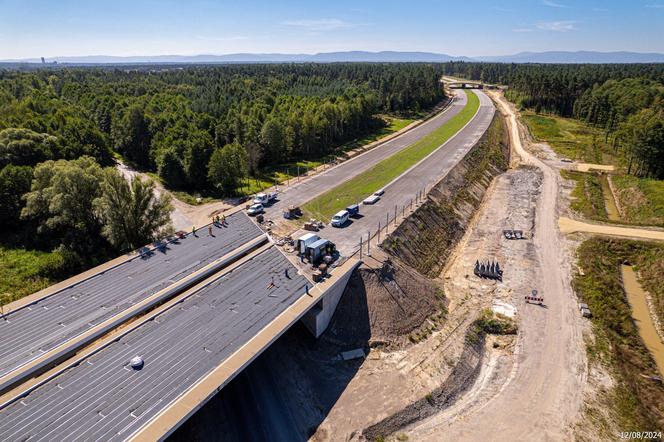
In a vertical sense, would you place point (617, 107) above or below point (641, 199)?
above

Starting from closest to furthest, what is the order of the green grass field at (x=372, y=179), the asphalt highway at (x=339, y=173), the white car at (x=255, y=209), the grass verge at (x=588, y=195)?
the white car at (x=255, y=209)
the green grass field at (x=372, y=179)
the asphalt highway at (x=339, y=173)
the grass verge at (x=588, y=195)

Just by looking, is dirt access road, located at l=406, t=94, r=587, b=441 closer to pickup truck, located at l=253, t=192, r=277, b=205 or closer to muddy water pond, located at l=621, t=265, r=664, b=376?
muddy water pond, located at l=621, t=265, r=664, b=376

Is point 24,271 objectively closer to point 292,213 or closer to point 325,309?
point 292,213

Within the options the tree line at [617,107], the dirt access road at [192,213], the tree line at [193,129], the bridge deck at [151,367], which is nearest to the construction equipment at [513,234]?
the bridge deck at [151,367]

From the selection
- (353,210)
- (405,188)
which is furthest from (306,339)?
(405,188)

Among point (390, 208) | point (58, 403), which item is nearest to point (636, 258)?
point (390, 208)

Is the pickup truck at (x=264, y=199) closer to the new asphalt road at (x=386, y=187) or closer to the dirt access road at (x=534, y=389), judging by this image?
the new asphalt road at (x=386, y=187)

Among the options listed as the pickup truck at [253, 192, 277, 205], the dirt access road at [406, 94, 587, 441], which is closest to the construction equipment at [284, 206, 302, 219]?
the pickup truck at [253, 192, 277, 205]

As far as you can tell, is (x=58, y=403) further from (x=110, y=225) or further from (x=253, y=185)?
(x=253, y=185)
